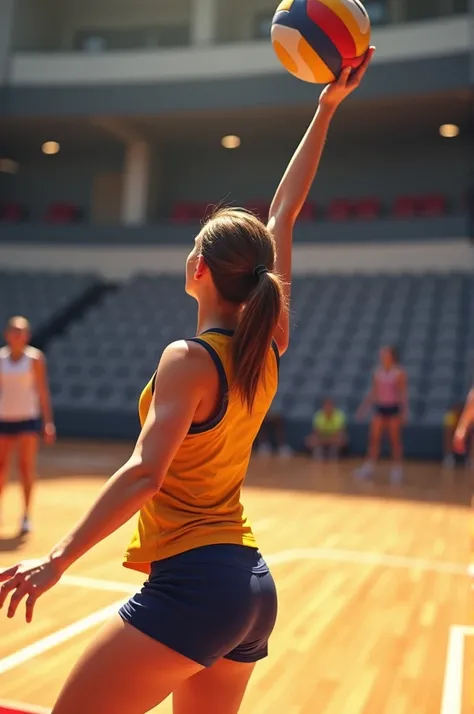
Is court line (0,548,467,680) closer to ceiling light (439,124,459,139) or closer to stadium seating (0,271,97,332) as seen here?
stadium seating (0,271,97,332)

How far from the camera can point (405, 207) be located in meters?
16.2

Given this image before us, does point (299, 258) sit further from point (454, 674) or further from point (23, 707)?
point (23, 707)

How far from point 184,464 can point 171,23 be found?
20.0m

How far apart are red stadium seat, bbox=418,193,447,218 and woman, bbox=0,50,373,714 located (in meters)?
15.0

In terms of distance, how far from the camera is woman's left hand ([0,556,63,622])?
1.20 m

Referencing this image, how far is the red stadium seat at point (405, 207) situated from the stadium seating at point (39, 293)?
6947 millimetres

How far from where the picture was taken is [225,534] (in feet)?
4.84

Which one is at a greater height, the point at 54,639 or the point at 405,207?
the point at 405,207

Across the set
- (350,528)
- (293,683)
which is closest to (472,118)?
(350,528)

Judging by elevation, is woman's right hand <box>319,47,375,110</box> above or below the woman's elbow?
above

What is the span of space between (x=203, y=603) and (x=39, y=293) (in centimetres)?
1510

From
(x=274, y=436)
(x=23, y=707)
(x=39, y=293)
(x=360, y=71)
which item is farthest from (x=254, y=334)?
(x=39, y=293)

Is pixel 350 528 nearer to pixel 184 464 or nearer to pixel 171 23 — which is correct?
pixel 184 464

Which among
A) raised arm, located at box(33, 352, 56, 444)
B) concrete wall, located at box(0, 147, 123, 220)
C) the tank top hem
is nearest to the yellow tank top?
the tank top hem
